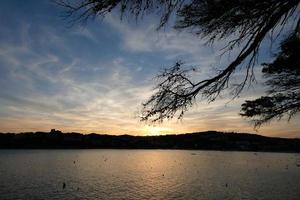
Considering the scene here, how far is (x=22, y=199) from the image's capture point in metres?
30.1

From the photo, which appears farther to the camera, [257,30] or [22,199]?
[22,199]

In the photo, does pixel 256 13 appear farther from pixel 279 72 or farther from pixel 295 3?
pixel 279 72

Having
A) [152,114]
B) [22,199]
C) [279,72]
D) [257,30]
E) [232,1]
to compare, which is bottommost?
[22,199]

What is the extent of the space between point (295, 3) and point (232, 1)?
1.12m

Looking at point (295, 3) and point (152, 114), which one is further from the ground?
point (295, 3)

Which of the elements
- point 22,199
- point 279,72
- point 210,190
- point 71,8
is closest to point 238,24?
point 71,8

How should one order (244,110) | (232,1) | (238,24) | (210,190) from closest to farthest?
(232,1) → (238,24) → (244,110) → (210,190)

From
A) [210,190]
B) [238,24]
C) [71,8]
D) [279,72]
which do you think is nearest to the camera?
[71,8]

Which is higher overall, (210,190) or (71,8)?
(71,8)

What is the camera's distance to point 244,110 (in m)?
18.5

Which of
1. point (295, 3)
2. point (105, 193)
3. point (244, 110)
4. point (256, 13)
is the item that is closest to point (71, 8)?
point (256, 13)

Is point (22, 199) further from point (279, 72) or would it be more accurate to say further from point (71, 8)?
point (71, 8)

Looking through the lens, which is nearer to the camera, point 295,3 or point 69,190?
point 295,3

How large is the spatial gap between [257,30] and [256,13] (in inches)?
13.3
